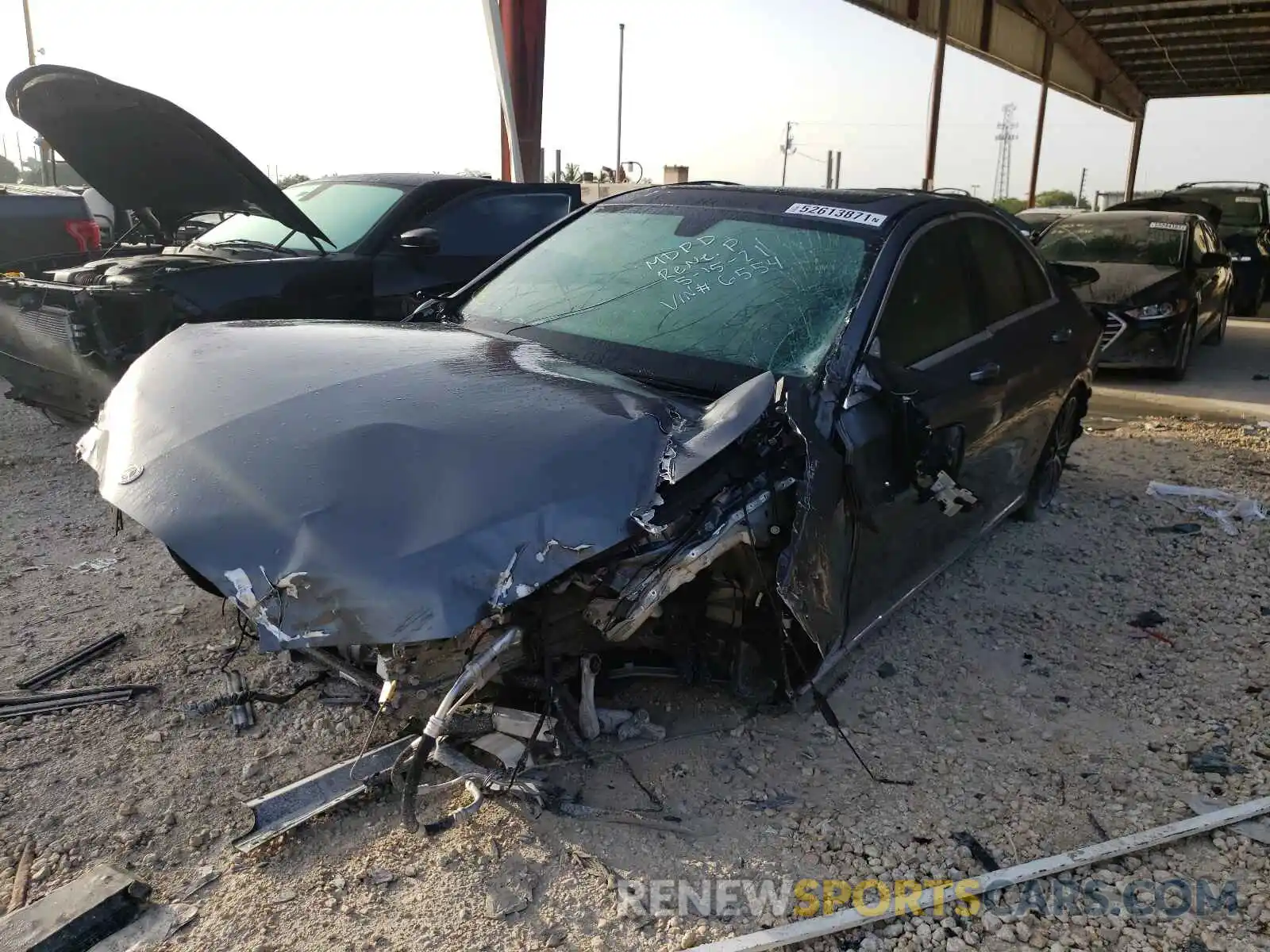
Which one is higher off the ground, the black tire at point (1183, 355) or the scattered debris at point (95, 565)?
the black tire at point (1183, 355)

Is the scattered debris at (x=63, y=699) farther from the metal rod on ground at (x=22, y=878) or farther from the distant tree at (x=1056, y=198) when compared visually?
the distant tree at (x=1056, y=198)

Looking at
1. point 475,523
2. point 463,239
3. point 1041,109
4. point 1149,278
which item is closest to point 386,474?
point 475,523

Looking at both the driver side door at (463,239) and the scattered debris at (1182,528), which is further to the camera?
the driver side door at (463,239)

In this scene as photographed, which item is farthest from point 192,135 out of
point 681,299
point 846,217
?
point 846,217

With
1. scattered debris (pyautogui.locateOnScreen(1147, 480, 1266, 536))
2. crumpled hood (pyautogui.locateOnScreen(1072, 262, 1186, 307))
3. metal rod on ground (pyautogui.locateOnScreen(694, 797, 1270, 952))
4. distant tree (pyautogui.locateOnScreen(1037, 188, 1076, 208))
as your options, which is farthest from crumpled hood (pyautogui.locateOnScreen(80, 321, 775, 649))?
distant tree (pyautogui.locateOnScreen(1037, 188, 1076, 208))

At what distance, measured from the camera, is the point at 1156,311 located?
888cm

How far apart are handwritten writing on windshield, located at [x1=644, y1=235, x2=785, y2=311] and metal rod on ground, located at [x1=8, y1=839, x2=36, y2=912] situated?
2496 mm

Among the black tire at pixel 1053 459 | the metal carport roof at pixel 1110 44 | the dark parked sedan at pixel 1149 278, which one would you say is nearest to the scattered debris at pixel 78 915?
the black tire at pixel 1053 459

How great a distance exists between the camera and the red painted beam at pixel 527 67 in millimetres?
12484

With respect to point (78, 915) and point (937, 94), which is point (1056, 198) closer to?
point (937, 94)

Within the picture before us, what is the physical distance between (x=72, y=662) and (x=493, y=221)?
4.35 m

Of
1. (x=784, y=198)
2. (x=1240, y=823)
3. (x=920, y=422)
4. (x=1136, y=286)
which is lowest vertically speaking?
(x=1240, y=823)

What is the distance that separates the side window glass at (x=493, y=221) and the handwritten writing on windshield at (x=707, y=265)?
121 inches

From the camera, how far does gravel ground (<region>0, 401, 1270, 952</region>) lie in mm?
2312
